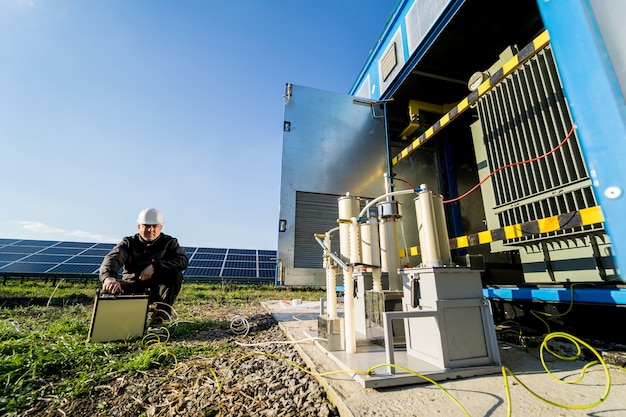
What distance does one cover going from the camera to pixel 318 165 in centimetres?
313

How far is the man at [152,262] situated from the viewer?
2.42 metres

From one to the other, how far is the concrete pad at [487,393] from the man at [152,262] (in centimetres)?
193

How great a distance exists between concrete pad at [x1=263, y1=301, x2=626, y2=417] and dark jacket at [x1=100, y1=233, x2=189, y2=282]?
6.34ft

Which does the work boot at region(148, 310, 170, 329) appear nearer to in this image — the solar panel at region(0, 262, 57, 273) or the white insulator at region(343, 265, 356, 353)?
the white insulator at region(343, 265, 356, 353)

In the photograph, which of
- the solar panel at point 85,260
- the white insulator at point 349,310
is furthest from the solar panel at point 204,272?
the white insulator at point 349,310

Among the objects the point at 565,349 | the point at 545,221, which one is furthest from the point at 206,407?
the point at 545,221

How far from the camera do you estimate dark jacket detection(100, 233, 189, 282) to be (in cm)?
245

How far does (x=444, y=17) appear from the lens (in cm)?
235

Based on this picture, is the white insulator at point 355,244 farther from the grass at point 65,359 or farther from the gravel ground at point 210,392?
the grass at point 65,359

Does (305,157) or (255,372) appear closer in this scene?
(255,372)

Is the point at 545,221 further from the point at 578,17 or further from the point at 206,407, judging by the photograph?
the point at 206,407

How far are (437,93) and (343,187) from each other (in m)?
1.94

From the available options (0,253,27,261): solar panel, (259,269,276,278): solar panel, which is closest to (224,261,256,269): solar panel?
(259,269,276,278): solar panel

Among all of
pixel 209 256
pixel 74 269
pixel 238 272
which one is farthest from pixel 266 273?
pixel 74 269
